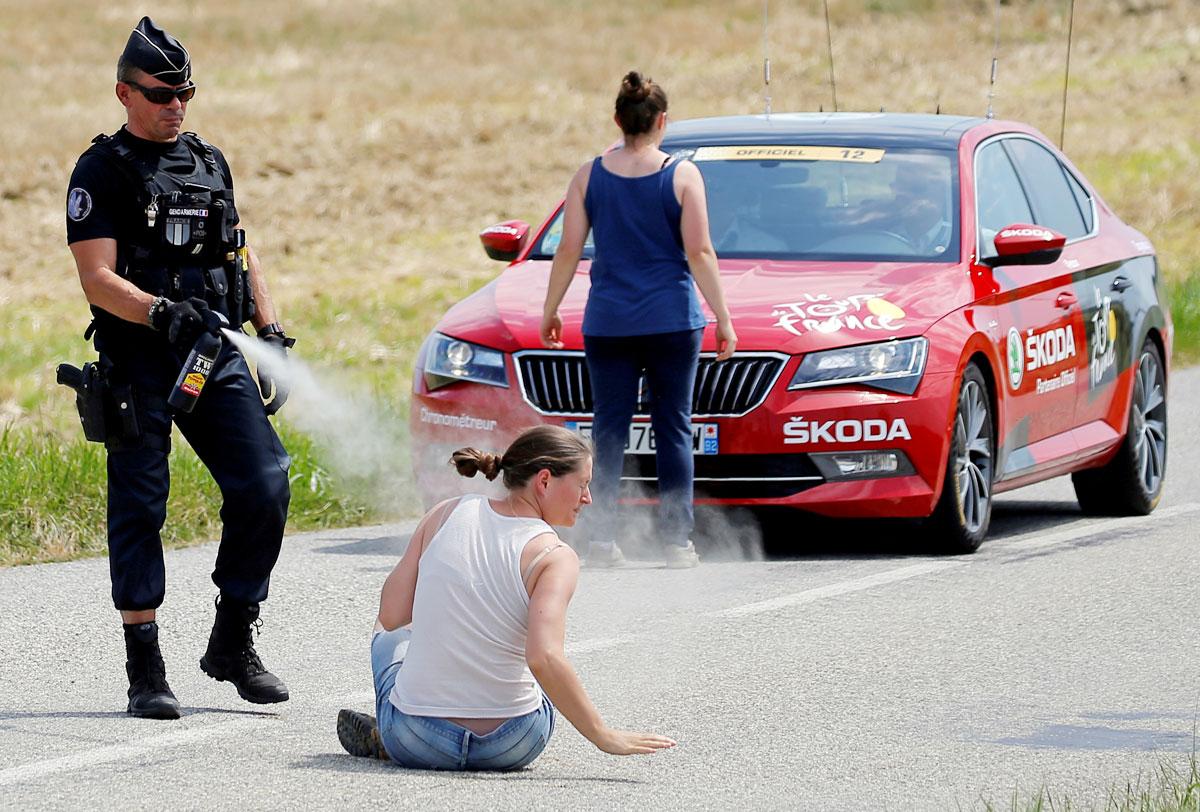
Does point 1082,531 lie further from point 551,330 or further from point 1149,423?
point 551,330

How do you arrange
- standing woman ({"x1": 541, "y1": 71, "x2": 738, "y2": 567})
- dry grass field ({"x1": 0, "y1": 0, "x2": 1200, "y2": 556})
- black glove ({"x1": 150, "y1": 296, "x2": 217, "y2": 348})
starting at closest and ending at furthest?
black glove ({"x1": 150, "y1": 296, "x2": 217, "y2": 348}) → standing woman ({"x1": 541, "y1": 71, "x2": 738, "y2": 567}) → dry grass field ({"x1": 0, "y1": 0, "x2": 1200, "y2": 556})

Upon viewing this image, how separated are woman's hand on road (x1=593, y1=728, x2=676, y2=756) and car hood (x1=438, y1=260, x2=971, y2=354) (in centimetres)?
357

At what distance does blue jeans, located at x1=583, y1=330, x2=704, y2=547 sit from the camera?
861 centimetres

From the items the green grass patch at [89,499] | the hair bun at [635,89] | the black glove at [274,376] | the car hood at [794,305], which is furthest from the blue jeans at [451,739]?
the green grass patch at [89,499]

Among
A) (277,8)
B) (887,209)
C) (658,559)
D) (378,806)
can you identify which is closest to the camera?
(378,806)

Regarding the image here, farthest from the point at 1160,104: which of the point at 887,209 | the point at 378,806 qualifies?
the point at 378,806

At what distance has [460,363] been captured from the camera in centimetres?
925

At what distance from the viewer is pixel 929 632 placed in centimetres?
745

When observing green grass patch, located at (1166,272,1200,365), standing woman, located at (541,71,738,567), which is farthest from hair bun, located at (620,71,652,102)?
green grass patch, located at (1166,272,1200,365)

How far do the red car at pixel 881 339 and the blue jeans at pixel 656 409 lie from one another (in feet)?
0.80

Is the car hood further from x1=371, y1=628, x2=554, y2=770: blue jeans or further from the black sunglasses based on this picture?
x1=371, y1=628, x2=554, y2=770: blue jeans

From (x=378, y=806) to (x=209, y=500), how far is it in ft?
16.6

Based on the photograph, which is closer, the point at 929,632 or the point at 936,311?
the point at 929,632

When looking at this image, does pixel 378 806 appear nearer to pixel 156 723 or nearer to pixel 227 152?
pixel 156 723
